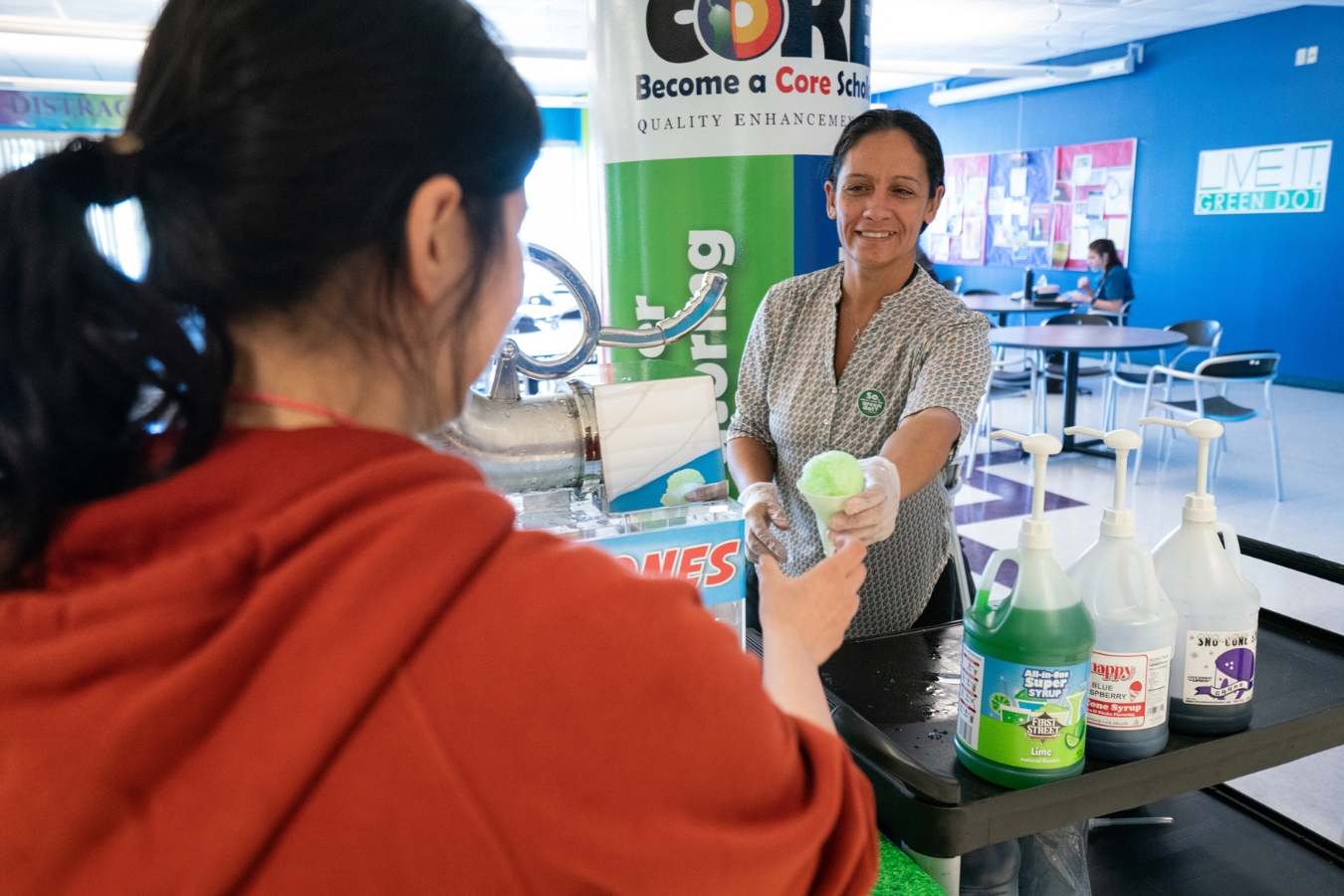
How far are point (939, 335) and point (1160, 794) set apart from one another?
0.87 meters

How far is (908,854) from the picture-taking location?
37.9 inches

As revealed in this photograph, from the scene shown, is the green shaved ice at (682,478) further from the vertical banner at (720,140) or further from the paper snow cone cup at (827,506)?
the vertical banner at (720,140)

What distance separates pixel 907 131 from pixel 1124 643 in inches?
43.0

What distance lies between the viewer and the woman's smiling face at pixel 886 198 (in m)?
1.70

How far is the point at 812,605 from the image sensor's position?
787 mm

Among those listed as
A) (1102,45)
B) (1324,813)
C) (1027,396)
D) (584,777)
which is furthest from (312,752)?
(1102,45)

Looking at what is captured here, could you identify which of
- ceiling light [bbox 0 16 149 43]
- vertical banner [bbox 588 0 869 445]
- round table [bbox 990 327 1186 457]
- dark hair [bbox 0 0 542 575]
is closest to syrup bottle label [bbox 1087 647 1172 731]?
dark hair [bbox 0 0 542 575]

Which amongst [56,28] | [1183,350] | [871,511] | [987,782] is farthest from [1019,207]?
[987,782]

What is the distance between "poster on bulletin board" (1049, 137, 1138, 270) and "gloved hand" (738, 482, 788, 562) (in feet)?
28.6

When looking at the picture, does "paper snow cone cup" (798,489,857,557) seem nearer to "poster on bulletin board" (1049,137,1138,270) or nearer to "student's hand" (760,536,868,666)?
"student's hand" (760,536,868,666)

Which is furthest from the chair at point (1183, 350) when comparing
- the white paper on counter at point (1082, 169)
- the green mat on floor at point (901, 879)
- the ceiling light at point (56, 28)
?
the ceiling light at point (56, 28)

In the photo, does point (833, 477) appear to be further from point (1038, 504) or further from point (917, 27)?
point (917, 27)

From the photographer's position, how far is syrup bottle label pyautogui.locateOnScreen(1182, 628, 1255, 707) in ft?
3.18

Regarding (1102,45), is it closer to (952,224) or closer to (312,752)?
(952,224)
